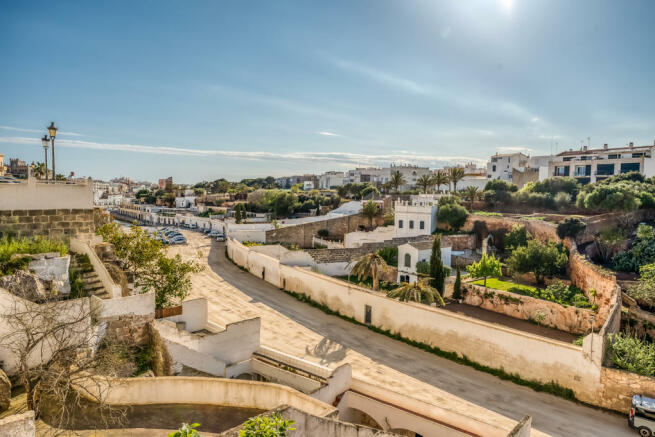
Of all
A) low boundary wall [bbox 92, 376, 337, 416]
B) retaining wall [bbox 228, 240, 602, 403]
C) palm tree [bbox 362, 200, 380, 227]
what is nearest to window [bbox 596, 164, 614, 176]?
palm tree [bbox 362, 200, 380, 227]

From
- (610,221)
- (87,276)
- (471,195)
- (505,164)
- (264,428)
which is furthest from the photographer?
(505,164)

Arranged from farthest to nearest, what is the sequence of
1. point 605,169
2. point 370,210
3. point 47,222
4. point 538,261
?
point 605,169 → point 370,210 → point 538,261 → point 47,222

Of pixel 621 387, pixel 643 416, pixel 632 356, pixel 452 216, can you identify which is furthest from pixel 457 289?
pixel 452 216

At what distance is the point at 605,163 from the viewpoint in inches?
1838

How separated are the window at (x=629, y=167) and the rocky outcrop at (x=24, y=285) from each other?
55914 millimetres

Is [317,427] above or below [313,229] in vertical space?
below

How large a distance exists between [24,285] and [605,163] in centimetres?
5632

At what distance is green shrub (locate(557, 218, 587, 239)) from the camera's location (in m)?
26.2

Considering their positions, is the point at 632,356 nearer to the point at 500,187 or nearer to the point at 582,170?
the point at 500,187

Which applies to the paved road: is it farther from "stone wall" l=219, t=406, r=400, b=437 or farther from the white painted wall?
the white painted wall

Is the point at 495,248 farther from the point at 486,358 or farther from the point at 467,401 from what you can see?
the point at 467,401

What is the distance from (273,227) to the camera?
111ft

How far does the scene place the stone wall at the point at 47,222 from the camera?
1170 centimetres

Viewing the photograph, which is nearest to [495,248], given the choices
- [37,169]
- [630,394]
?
[630,394]
